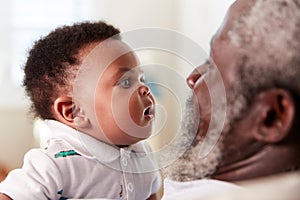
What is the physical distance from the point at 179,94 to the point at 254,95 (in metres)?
0.19

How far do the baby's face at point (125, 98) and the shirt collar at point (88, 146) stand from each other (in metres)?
0.04

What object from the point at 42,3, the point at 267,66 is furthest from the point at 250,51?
the point at 42,3

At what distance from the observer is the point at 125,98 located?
747 millimetres

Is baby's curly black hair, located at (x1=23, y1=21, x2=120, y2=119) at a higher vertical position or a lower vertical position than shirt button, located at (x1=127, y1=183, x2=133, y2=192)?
higher

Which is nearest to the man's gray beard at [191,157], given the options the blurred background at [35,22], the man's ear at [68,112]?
the man's ear at [68,112]

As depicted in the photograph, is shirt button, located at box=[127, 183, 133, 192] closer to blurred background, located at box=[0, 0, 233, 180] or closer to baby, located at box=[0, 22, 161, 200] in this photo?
baby, located at box=[0, 22, 161, 200]

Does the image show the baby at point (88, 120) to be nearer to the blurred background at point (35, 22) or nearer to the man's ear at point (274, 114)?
the man's ear at point (274, 114)

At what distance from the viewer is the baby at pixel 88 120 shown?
751 mm

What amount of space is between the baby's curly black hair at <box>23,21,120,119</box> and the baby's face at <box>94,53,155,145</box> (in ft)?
0.25

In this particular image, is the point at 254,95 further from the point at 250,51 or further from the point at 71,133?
the point at 71,133

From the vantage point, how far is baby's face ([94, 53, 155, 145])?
0.74 meters

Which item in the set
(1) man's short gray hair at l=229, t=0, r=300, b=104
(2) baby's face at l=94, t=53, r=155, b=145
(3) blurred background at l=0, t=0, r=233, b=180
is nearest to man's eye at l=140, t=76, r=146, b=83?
(2) baby's face at l=94, t=53, r=155, b=145

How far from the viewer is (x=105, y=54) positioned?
77 centimetres

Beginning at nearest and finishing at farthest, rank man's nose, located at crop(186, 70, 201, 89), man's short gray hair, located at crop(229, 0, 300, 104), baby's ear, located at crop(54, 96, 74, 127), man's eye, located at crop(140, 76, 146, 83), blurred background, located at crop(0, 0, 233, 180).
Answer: man's short gray hair, located at crop(229, 0, 300, 104), man's nose, located at crop(186, 70, 201, 89), man's eye, located at crop(140, 76, 146, 83), baby's ear, located at crop(54, 96, 74, 127), blurred background, located at crop(0, 0, 233, 180)
